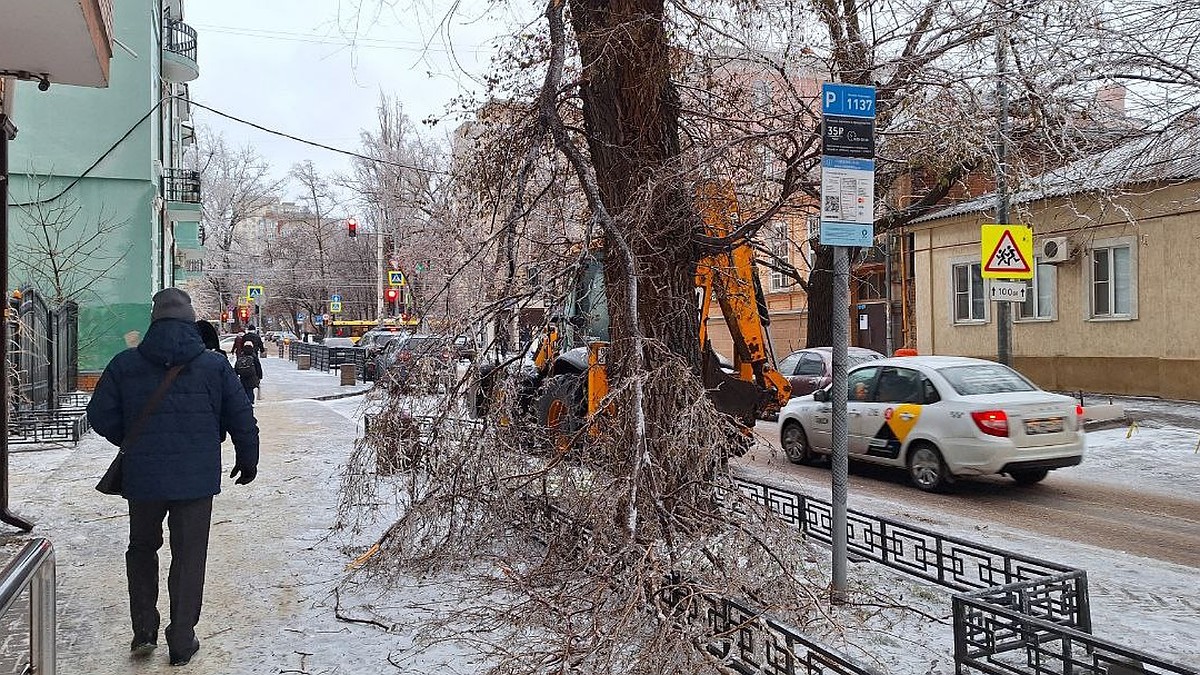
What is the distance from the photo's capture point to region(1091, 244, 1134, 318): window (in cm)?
1864

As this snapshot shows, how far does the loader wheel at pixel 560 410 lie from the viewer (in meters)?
5.94

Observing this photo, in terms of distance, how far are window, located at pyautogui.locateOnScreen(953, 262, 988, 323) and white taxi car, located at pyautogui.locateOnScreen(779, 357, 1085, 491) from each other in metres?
12.6

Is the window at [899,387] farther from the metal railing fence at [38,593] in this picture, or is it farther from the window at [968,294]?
the window at [968,294]

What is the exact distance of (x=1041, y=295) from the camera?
68.1 feet

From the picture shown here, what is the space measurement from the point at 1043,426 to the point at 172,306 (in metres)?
8.39

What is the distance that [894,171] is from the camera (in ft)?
42.5

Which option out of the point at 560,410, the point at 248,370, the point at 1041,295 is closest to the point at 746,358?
the point at 560,410

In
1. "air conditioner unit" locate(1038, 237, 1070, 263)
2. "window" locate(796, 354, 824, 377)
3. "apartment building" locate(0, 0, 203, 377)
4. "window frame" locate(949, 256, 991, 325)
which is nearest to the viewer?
"window" locate(796, 354, 824, 377)

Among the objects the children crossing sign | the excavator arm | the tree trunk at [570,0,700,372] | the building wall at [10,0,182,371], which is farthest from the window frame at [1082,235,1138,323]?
the building wall at [10,0,182,371]

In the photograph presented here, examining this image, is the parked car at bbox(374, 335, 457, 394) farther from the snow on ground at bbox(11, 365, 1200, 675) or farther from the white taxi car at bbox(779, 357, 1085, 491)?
the white taxi car at bbox(779, 357, 1085, 491)

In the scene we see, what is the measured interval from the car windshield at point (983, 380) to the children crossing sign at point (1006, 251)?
323 cm

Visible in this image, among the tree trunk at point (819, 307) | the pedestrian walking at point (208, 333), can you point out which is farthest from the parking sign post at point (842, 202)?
the tree trunk at point (819, 307)

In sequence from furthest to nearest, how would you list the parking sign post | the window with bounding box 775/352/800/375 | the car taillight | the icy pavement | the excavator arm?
the window with bounding box 775/352/800/375
the excavator arm
the car taillight
the parking sign post
the icy pavement

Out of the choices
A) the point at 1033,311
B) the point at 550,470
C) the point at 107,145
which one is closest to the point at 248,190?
the point at 107,145
